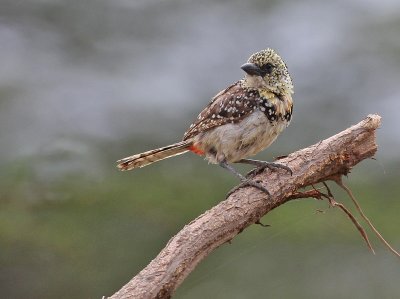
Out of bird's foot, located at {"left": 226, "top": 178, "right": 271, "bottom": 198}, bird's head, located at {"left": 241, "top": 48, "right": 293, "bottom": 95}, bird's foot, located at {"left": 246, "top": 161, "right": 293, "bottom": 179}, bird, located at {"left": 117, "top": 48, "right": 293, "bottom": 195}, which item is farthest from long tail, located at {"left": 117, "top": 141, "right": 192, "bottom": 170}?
bird's foot, located at {"left": 226, "top": 178, "right": 271, "bottom": 198}

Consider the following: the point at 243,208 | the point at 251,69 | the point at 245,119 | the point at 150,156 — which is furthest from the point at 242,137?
the point at 243,208

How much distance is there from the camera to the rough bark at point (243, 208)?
378cm

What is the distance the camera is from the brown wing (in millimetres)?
4664

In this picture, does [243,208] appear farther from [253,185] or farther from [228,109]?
[228,109]

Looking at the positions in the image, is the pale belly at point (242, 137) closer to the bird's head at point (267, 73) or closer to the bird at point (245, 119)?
the bird at point (245, 119)

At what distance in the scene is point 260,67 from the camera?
472cm

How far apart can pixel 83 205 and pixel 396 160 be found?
7.99 feet

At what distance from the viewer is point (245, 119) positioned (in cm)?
465

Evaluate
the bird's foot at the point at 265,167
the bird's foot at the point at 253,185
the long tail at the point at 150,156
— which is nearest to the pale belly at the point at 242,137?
the long tail at the point at 150,156

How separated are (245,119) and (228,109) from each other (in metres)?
0.10

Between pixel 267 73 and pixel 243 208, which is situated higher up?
pixel 267 73

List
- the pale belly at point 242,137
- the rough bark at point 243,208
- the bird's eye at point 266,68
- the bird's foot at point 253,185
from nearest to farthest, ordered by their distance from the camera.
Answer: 1. the rough bark at point 243,208
2. the bird's foot at point 253,185
3. the pale belly at point 242,137
4. the bird's eye at point 266,68

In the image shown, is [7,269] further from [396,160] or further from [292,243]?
[396,160]

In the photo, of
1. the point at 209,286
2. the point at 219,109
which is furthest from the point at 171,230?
the point at 219,109
